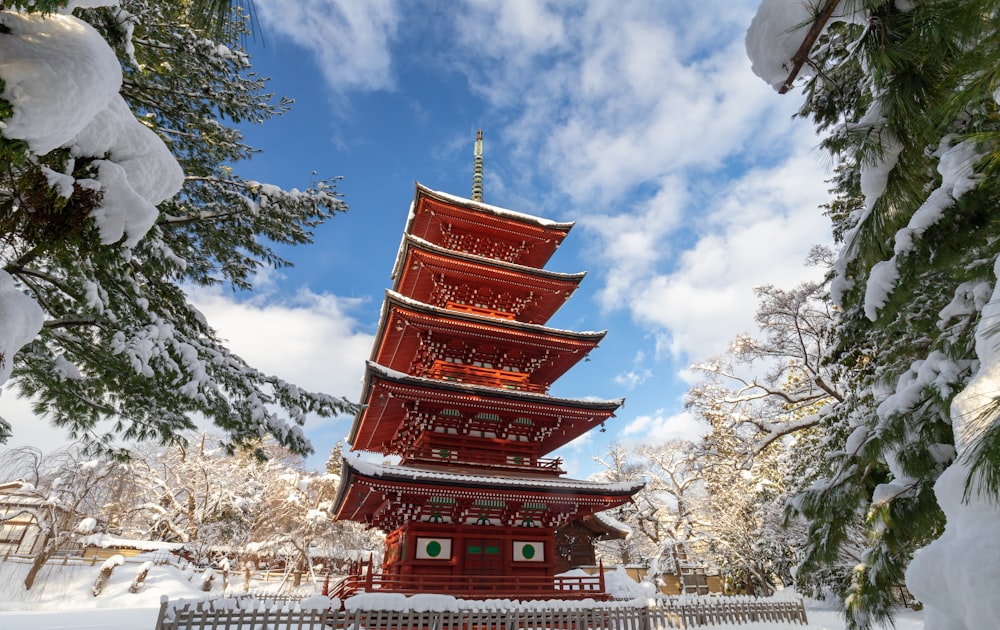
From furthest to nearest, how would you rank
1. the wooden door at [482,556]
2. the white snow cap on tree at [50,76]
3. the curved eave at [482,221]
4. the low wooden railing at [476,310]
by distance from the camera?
the curved eave at [482,221] < the low wooden railing at [476,310] < the wooden door at [482,556] < the white snow cap on tree at [50,76]

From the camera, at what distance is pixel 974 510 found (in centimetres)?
150

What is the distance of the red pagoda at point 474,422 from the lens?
468 inches

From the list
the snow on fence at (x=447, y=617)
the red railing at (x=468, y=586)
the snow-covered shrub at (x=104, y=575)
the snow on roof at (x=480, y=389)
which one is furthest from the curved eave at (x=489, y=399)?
the snow-covered shrub at (x=104, y=575)

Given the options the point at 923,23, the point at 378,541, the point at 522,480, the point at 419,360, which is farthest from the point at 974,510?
the point at 378,541

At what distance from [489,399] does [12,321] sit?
10.7 m

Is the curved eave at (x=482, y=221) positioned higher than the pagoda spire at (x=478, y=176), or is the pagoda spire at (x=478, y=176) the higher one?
the pagoda spire at (x=478, y=176)

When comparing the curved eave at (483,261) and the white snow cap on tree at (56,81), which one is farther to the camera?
the curved eave at (483,261)

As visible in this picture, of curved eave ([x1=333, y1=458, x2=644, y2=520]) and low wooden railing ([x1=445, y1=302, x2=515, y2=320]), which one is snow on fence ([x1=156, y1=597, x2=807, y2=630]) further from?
low wooden railing ([x1=445, y1=302, x2=515, y2=320])

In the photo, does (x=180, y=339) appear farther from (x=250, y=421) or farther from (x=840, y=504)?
(x=840, y=504)

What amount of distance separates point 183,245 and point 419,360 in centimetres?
889

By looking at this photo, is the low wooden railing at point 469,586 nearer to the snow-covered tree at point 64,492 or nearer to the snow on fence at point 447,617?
the snow on fence at point 447,617

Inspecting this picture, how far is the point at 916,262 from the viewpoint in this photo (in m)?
3.41

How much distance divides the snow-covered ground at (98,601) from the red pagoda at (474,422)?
627 centimetres

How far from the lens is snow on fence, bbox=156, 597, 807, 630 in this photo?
9.34 meters
